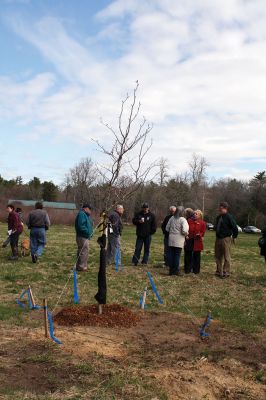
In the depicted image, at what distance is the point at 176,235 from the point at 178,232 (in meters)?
0.09

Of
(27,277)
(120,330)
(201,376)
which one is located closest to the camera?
(201,376)

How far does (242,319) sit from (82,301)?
289 centimetres

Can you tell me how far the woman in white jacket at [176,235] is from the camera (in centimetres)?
1059

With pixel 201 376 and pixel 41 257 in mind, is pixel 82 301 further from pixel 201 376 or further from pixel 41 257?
pixel 41 257

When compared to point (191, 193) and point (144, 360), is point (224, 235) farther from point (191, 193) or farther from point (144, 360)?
point (191, 193)

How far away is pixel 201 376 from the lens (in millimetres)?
4566

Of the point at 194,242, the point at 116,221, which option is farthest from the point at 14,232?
the point at 194,242

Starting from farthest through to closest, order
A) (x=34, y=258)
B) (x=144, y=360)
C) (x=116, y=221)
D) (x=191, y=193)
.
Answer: (x=191, y=193), (x=34, y=258), (x=116, y=221), (x=144, y=360)

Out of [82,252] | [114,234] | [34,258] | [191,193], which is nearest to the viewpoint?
[82,252]

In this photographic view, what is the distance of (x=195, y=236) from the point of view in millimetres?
10953

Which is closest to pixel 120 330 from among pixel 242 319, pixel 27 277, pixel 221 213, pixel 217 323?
pixel 217 323

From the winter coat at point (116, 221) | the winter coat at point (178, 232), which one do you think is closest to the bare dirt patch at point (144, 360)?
the winter coat at point (178, 232)

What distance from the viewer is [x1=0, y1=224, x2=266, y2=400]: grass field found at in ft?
13.9

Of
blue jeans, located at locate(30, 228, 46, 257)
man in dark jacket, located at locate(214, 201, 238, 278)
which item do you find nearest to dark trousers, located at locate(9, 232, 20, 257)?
blue jeans, located at locate(30, 228, 46, 257)
